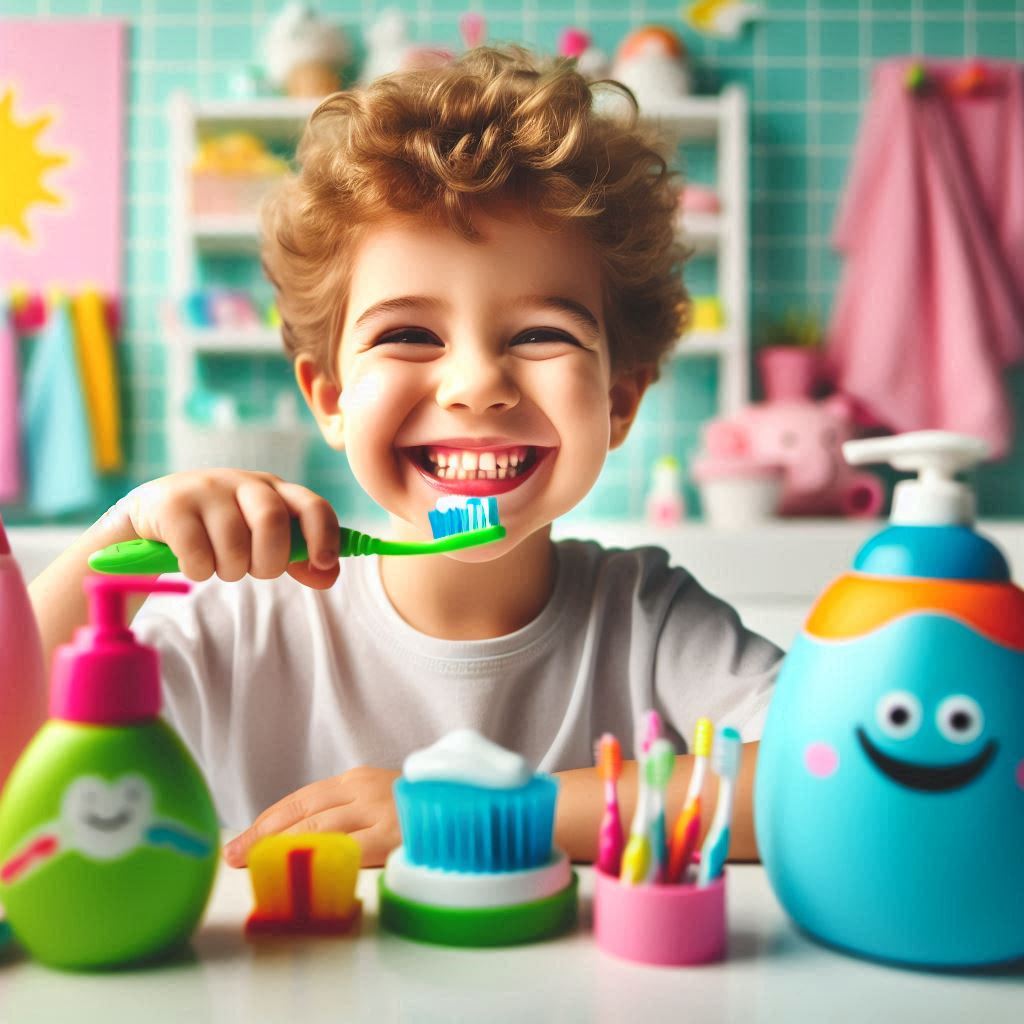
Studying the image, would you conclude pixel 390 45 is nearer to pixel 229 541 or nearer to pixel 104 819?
pixel 229 541

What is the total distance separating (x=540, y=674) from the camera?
78 centimetres

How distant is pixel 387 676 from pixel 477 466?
21 centimetres

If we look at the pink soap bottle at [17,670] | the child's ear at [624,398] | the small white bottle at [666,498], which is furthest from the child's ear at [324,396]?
the small white bottle at [666,498]

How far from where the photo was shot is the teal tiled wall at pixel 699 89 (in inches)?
92.4

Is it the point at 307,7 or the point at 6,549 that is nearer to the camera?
the point at 6,549

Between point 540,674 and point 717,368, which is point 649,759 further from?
point 717,368

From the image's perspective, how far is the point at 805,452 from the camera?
204 cm

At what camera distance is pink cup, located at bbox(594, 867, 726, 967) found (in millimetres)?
311

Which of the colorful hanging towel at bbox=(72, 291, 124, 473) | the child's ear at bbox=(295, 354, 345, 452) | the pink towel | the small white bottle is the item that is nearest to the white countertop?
the child's ear at bbox=(295, 354, 345, 452)

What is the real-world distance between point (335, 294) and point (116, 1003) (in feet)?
1.77

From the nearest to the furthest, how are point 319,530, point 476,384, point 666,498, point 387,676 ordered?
1. point 319,530
2. point 476,384
3. point 387,676
4. point 666,498

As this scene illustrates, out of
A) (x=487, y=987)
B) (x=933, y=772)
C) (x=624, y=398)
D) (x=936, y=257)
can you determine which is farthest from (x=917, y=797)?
(x=936, y=257)

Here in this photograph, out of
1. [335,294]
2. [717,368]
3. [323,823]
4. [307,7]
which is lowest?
[323,823]

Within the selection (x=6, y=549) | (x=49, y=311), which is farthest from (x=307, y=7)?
(x=6, y=549)
